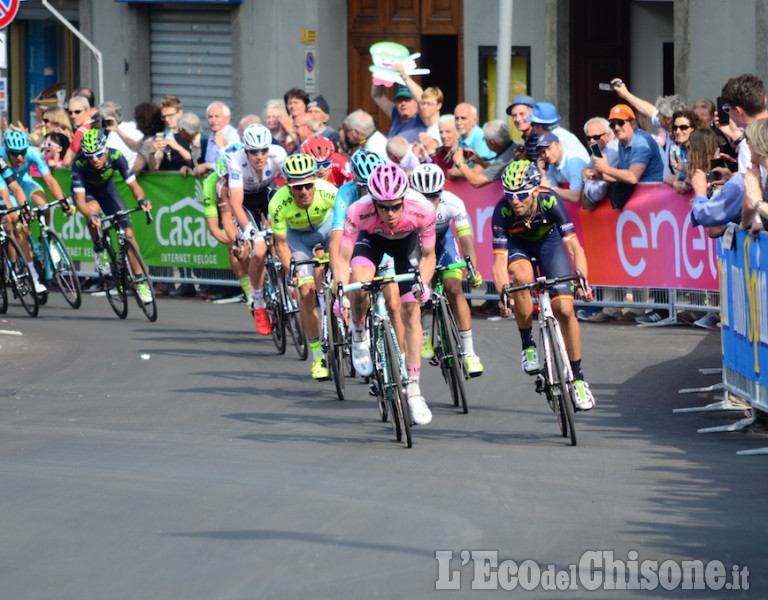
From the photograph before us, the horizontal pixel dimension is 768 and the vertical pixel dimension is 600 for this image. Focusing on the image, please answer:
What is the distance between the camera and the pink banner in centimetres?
1524

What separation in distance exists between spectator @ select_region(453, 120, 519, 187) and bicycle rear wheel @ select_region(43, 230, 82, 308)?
438 cm

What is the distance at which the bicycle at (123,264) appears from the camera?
55.6ft

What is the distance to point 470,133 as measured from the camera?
16938mm

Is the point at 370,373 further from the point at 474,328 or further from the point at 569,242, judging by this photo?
the point at 474,328

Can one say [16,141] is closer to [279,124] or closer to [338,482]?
[279,124]

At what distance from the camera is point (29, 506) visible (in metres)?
8.55

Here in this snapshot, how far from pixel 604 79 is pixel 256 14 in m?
6.60

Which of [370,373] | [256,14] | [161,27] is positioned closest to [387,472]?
[370,373]

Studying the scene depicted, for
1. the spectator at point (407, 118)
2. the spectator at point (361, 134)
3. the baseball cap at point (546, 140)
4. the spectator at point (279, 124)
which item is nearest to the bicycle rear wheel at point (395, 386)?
the baseball cap at point (546, 140)

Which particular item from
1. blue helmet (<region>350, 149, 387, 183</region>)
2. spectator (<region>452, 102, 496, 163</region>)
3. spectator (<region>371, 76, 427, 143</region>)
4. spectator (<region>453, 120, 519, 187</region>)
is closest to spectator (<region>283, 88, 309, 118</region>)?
spectator (<region>371, 76, 427, 143</region>)

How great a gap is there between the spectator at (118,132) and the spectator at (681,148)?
7.37 m

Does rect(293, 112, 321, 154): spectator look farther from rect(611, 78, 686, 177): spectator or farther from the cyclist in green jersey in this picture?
the cyclist in green jersey

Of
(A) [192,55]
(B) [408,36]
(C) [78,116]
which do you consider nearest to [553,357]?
(C) [78,116]

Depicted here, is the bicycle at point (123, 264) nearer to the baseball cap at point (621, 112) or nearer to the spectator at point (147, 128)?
the spectator at point (147, 128)
